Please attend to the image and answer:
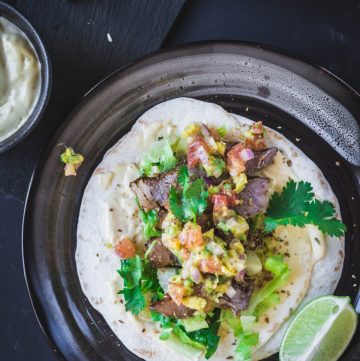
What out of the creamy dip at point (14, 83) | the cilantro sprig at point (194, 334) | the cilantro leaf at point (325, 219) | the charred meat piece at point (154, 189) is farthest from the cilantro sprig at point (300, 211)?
the creamy dip at point (14, 83)

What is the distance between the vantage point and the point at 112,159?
12.7 feet

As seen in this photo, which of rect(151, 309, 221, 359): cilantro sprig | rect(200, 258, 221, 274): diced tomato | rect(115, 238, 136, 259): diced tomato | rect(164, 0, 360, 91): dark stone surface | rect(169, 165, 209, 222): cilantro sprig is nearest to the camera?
rect(200, 258, 221, 274): diced tomato

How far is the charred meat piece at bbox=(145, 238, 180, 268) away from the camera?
11.6ft

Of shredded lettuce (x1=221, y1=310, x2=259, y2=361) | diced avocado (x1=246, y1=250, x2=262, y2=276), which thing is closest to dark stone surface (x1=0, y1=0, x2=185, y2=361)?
diced avocado (x1=246, y1=250, x2=262, y2=276)

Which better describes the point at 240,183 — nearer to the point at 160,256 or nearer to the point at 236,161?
the point at 236,161

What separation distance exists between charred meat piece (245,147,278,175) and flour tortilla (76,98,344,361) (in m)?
0.12

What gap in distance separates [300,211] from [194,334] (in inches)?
40.0

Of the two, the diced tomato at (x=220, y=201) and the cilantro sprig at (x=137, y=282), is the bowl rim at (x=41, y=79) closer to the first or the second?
the cilantro sprig at (x=137, y=282)

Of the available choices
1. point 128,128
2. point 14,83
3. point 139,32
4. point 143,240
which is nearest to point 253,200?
point 143,240

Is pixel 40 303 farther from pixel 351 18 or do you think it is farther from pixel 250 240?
pixel 351 18

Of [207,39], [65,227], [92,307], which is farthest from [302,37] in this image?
[92,307]

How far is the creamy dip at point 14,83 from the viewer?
3650 millimetres

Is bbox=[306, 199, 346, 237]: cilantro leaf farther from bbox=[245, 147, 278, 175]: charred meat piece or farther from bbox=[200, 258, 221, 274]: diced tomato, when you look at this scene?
bbox=[200, 258, 221, 274]: diced tomato

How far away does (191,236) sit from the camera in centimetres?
333
